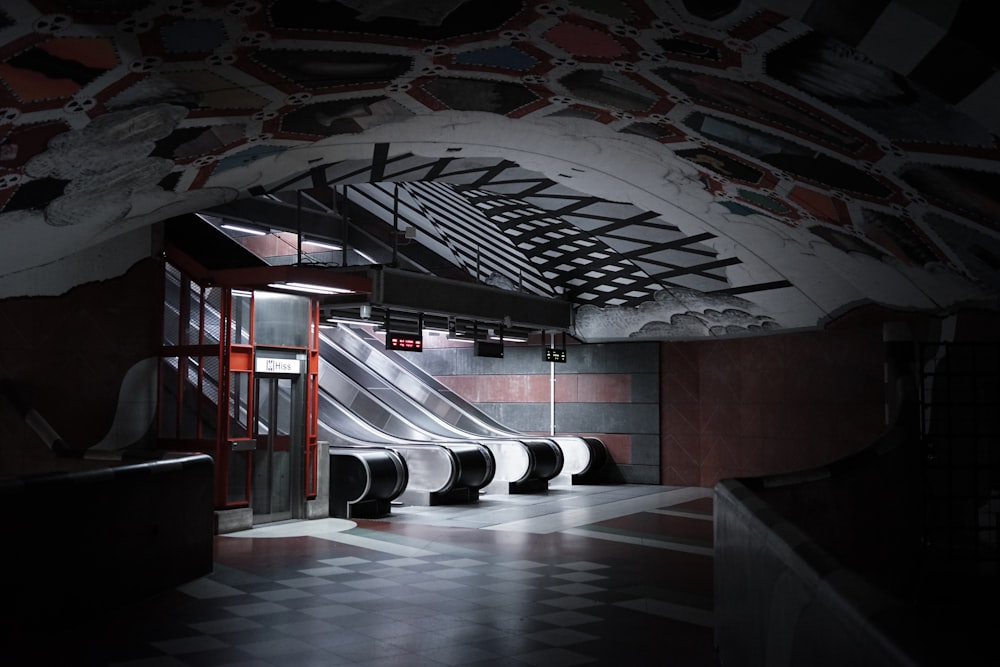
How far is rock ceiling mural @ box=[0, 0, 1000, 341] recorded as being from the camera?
20.1 feet

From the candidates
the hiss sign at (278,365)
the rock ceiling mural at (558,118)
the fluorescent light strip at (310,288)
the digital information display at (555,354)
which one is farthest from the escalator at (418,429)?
the rock ceiling mural at (558,118)

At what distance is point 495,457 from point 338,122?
8644mm

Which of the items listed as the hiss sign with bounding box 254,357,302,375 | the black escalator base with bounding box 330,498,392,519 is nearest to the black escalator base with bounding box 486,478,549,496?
the black escalator base with bounding box 330,498,392,519

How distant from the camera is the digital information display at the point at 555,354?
19.0 metres

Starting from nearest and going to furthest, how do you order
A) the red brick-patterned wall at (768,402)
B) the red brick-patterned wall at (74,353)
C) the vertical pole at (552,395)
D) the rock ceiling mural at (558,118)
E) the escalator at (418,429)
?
the rock ceiling mural at (558,118) → the red brick-patterned wall at (74,353) → the red brick-patterned wall at (768,402) → the escalator at (418,429) → the vertical pole at (552,395)

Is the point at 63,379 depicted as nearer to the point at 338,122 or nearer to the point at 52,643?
the point at 338,122

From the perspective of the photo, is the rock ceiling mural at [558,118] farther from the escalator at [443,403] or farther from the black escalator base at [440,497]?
the escalator at [443,403]

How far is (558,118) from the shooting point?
9.72 meters

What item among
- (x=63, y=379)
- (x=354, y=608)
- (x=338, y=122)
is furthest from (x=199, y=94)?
(x=63, y=379)

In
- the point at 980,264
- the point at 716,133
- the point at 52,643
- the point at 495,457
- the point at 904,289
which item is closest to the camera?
the point at 52,643

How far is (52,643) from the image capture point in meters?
6.04

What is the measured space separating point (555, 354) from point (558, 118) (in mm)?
9720

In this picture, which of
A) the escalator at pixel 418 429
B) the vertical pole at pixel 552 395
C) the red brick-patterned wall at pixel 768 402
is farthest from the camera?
the vertical pole at pixel 552 395

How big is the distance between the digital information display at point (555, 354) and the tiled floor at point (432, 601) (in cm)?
677
